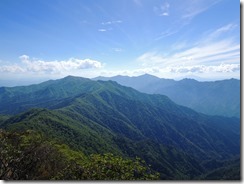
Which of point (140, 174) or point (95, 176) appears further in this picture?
point (140, 174)

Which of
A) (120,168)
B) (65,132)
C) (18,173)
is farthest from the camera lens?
(65,132)

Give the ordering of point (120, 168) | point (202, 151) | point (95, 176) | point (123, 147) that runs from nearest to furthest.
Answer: point (95, 176) → point (120, 168) → point (123, 147) → point (202, 151)

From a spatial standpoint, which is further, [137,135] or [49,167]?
[137,135]

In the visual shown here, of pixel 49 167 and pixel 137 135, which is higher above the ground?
pixel 49 167

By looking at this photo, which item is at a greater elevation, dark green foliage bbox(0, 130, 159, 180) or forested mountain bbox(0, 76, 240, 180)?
dark green foliage bbox(0, 130, 159, 180)

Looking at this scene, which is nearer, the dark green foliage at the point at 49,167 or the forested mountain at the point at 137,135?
the dark green foliage at the point at 49,167

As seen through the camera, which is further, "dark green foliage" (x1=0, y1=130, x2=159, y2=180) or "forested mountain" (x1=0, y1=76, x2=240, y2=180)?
"forested mountain" (x1=0, y1=76, x2=240, y2=180)

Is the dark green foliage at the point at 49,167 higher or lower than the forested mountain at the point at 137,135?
higher

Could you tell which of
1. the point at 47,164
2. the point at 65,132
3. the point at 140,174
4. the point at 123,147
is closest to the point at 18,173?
the point at 47,164

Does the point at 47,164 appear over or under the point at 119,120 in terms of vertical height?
over

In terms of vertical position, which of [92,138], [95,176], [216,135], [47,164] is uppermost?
[95,176]

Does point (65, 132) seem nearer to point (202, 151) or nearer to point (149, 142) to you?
point (149, 142)
